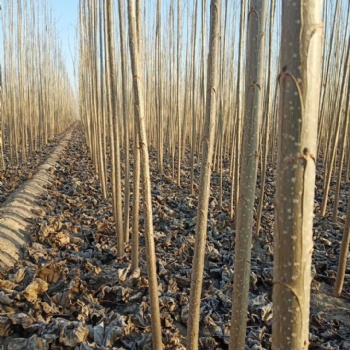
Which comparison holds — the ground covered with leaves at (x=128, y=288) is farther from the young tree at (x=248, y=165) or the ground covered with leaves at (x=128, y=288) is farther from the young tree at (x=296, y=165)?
the young tree at (x=296, y=165)

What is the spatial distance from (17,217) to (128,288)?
1.87 meters

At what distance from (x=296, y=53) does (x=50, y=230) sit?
321 cm

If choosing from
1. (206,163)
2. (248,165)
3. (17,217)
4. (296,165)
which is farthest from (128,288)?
(296,165)

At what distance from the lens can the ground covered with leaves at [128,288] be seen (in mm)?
1918

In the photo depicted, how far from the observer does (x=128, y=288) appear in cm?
236

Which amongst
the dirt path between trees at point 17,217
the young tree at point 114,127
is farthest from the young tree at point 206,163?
the dirt path between trees at point 17,217

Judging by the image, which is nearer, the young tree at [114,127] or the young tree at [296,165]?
the young tree at [296,165]

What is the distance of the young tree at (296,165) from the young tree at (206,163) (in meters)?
0.61

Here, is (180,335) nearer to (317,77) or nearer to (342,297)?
(342,297)

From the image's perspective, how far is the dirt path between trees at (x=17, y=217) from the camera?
114 inches

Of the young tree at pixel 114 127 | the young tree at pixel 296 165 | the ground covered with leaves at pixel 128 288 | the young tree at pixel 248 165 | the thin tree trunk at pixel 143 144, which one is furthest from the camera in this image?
the young tree at pixel 114 127

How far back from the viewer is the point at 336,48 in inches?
212

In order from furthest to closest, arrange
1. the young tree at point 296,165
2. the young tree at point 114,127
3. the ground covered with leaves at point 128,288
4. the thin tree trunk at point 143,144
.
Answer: the young tree at point 114,127
the ground covered with leaves at point 128,288
the thin tree trunk at point 143,144
the young tree at point 296,165

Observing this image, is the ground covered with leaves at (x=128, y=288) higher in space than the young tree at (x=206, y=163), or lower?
lower
